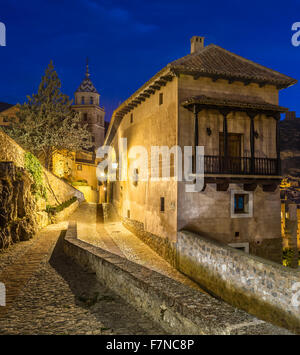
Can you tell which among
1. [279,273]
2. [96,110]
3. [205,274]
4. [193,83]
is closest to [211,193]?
[205,274]

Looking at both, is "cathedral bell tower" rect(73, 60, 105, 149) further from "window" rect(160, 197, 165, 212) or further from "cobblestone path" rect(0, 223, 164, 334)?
"cobblestone path" rect(0, 223, 164, 334)

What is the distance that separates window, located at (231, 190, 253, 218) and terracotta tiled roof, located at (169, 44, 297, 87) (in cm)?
550

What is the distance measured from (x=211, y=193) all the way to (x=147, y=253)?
14.9ft

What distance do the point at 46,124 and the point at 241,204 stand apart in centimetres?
2082

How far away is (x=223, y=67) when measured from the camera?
13.5 metres

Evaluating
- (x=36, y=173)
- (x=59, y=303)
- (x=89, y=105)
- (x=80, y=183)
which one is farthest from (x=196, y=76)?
(x=89, y=105)

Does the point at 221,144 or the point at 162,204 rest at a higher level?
the point at 221,144

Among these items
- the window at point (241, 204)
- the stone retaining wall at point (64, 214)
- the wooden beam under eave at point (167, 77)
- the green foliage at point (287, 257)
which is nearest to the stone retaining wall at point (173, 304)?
the window at point (241, 204)

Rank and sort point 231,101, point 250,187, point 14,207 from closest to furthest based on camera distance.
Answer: point 14,207 < point 231,101 < point 250,187

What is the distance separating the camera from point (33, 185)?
1555cm

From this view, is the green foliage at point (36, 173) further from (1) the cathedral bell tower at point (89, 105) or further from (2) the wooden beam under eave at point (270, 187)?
(1) the cathedral bell tower at point (89, 105)

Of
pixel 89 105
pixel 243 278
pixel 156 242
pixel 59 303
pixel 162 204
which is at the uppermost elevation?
pixel 89 105

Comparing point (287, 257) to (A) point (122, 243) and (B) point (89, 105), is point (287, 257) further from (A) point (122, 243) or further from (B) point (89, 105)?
(B) point (89, 105)
